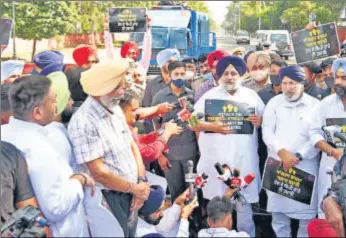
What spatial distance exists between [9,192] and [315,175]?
1318mm

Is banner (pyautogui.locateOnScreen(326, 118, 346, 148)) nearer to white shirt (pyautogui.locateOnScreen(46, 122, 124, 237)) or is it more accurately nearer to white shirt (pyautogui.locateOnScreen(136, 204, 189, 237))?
white shirt (pyautogui.locateOnScreen(136, 204, 189, 237))

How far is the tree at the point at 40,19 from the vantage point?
216 cm

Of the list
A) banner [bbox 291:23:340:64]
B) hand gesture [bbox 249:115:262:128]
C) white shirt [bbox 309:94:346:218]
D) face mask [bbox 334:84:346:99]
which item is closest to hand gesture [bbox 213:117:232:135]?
hand gesture [bbox 249:115:262:128]

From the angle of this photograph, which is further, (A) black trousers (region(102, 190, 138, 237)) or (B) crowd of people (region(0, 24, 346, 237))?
(A) black trousers (region(102, 190, 138, 237))

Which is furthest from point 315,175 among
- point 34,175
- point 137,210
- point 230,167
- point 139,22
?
point 34,175

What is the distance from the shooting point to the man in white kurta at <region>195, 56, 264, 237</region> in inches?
87.3

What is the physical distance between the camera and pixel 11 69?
2129 millimetres

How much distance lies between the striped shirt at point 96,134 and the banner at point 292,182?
2.71 ft

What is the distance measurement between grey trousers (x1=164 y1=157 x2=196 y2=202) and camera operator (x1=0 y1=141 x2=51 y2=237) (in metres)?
0.93

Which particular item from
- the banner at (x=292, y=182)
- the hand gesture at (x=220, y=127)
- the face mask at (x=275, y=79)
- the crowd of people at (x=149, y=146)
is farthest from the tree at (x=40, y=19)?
the banner at (x=292, y=182)

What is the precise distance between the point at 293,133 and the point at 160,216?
2.29 feet

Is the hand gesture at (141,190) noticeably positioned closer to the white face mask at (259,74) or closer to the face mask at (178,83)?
the face mask at (178,83)

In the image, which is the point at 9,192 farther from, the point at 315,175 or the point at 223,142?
the point at 315,175

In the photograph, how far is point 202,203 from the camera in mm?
2342
